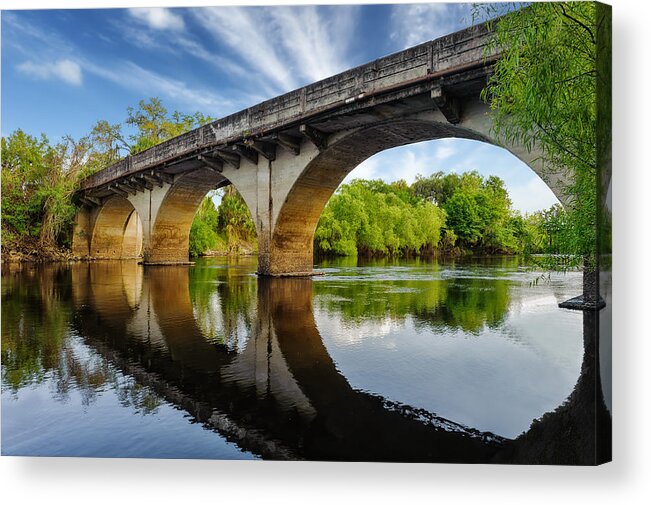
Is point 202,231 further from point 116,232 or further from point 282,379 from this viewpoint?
point 282,379

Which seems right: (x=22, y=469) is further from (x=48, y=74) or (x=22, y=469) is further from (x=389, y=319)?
(x=389, y=319)

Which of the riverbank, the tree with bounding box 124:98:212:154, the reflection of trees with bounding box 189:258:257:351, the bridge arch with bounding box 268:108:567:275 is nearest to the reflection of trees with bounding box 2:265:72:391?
the reflection of trees with bounding box 189:258:257:351

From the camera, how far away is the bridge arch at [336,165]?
9.51 metres

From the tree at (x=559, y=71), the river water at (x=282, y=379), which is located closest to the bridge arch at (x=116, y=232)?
the river water at (x=282, y=379)

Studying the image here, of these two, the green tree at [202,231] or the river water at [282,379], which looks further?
the green tree at [202,231]

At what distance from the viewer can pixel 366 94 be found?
10.4 meters

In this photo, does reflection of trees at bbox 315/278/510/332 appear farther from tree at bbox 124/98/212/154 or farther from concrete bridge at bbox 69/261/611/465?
tree at bbox 124/98/212/154

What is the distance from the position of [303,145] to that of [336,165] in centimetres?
114

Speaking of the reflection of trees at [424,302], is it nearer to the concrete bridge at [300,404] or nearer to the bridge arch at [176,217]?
the concrete bridge at [300,404]

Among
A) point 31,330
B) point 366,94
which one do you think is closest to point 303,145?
point 366,94

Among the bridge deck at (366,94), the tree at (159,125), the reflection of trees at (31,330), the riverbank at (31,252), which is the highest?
the tree at (159,125)

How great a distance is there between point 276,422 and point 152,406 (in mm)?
1155

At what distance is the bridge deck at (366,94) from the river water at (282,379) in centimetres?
430

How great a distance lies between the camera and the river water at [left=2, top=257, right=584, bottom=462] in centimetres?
357
